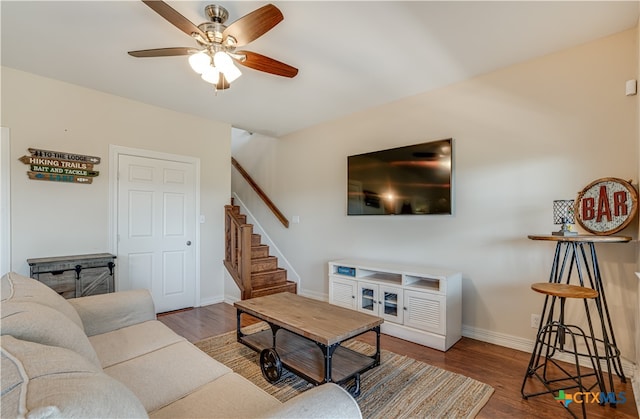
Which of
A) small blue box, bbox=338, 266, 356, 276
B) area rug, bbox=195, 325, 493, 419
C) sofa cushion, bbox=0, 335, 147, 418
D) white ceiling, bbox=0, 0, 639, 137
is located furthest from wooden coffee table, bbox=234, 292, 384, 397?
white ceiling, bbox=0, 0, 639, 137

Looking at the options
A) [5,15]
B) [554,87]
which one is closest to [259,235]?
[5,15]

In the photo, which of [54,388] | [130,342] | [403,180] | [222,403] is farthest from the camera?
[403,180]

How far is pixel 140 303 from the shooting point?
233 cm

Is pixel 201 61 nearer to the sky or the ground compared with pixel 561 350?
nearer to the sky

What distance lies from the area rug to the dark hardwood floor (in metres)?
0.10

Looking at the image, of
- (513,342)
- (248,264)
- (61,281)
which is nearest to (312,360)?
(513,342)

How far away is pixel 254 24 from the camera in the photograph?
1.82m

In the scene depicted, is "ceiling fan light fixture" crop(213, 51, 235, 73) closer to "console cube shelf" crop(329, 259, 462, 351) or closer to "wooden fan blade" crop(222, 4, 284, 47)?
"wooden fan blade" crop(222, 4, 284, 47)

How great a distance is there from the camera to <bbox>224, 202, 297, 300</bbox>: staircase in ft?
13.6

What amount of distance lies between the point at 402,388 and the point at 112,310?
2150 millimetres

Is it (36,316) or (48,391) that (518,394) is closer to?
(48,391)

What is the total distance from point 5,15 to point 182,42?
114 centimetres

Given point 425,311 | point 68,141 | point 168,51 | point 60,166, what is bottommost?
point 425,311

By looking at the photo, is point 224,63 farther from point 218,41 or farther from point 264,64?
point 264,64
